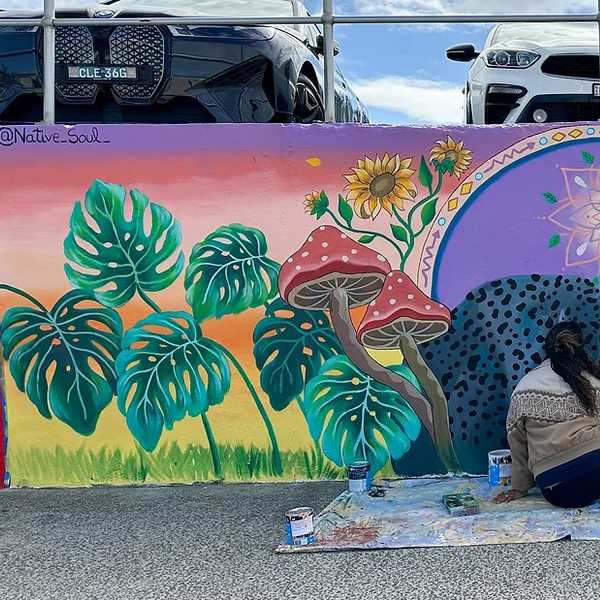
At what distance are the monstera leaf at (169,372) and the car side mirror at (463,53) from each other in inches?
122

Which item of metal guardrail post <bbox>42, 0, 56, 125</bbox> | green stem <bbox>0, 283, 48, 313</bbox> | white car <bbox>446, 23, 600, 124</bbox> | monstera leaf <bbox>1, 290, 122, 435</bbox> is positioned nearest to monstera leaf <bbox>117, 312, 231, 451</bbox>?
monstera leaf <bbox>1, 290, 122, 435</bbox>

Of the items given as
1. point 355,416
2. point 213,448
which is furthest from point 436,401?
point 213,448

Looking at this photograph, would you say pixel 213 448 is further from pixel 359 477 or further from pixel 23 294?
pixel 23 294

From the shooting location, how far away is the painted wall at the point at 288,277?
17.7ft

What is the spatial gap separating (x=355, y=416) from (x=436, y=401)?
1.79ft

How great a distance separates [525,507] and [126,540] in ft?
7.31

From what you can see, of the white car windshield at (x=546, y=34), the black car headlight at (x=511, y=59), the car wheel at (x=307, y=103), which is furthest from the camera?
the white car windshield at (x=546, y=34)

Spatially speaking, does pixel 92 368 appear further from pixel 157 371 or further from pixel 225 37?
pixel 225 37

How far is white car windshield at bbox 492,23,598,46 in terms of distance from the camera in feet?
21.2

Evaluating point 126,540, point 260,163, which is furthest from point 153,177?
point 126,540

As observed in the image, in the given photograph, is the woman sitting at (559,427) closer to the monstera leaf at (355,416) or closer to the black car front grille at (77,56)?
the monstera leaf at (355,416)

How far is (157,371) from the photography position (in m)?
5.41

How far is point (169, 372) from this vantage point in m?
5.42

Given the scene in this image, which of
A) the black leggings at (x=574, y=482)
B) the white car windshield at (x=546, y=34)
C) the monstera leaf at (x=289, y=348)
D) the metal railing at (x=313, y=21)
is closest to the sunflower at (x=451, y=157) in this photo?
the metal railing at (x=313, y=21)
